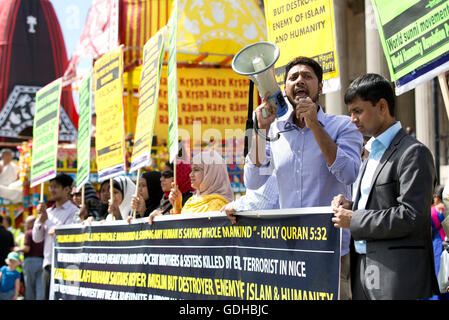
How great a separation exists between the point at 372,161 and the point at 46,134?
22.2ft

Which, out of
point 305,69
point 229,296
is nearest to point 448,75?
point 305,69

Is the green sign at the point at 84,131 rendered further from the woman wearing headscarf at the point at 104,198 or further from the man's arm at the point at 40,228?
the man's arm at the point at 40,228

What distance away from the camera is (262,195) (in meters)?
4.79

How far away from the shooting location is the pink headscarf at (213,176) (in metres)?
5.87

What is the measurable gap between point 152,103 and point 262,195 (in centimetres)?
231

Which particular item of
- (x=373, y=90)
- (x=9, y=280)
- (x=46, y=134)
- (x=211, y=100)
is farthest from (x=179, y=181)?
(x=211, y=100)

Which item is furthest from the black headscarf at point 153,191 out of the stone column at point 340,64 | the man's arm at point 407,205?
the stone column at point 340,64

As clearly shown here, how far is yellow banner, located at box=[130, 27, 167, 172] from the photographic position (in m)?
6.67

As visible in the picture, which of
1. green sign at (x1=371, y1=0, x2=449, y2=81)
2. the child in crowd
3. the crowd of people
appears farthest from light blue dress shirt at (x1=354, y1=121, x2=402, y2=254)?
the child in crowd

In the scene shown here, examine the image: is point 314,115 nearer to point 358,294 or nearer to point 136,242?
point 358,294

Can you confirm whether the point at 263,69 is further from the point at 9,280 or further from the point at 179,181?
the point at 9,280

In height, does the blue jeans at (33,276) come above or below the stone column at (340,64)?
below

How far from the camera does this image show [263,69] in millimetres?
3998
